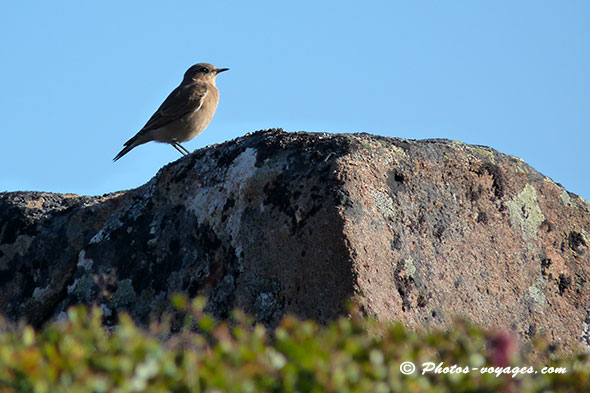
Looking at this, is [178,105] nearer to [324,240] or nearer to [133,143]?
[133,143]

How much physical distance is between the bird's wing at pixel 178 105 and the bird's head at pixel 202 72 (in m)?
0.54

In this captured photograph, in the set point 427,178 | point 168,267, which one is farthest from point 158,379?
point 427,178

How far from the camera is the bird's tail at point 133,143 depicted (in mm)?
12031

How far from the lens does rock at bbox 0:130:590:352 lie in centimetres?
502

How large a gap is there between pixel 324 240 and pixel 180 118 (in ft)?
24.3

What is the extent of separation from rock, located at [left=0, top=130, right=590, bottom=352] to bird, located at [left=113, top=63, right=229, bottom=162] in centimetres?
526

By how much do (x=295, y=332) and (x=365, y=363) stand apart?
30cm

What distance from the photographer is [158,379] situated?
2.55 meters

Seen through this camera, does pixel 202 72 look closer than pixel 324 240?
No

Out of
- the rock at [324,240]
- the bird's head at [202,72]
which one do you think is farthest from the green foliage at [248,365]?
the bird's head at [202,72]

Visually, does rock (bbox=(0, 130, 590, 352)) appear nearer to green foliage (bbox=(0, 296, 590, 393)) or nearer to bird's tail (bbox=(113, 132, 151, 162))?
green foliage (bbox=(0, 296, 590, 393))

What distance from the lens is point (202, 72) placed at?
43.1 feet

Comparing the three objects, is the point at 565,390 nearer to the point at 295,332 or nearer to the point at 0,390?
the point at 295,332

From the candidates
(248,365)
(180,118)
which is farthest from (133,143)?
(248,365)
